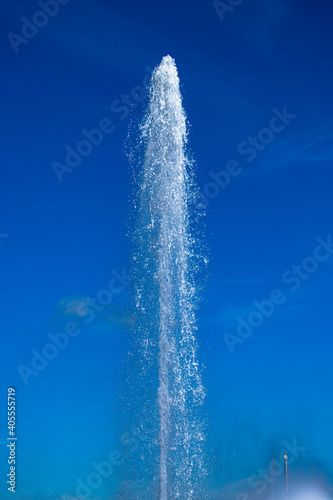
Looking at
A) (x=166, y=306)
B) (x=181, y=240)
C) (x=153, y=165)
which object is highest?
(x=153, y=165)

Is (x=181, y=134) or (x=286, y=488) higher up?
(x=181, y=134)

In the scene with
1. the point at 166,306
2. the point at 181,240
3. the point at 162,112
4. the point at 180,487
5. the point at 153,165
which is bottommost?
the point at 180,487

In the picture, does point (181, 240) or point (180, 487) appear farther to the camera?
point (181, 240)

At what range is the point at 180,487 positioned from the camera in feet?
140

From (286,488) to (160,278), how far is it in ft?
169

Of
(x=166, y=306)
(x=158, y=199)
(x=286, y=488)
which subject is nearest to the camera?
(x=166, y=306)

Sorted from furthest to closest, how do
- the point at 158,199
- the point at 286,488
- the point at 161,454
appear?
the point at 286,488 → the point at 158,199 → the point at 161,454

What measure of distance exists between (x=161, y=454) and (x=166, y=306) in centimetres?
942

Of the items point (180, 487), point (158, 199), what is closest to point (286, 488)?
point (180, 487)

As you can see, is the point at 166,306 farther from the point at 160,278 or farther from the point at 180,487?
the point at 180,487

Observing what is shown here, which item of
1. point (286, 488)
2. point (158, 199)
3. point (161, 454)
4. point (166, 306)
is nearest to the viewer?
point (161, 454)

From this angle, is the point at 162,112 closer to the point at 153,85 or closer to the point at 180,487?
the point at 153,85

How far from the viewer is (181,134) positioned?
164ft

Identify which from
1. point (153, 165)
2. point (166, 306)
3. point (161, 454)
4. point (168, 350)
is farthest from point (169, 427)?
point (153, 165)
